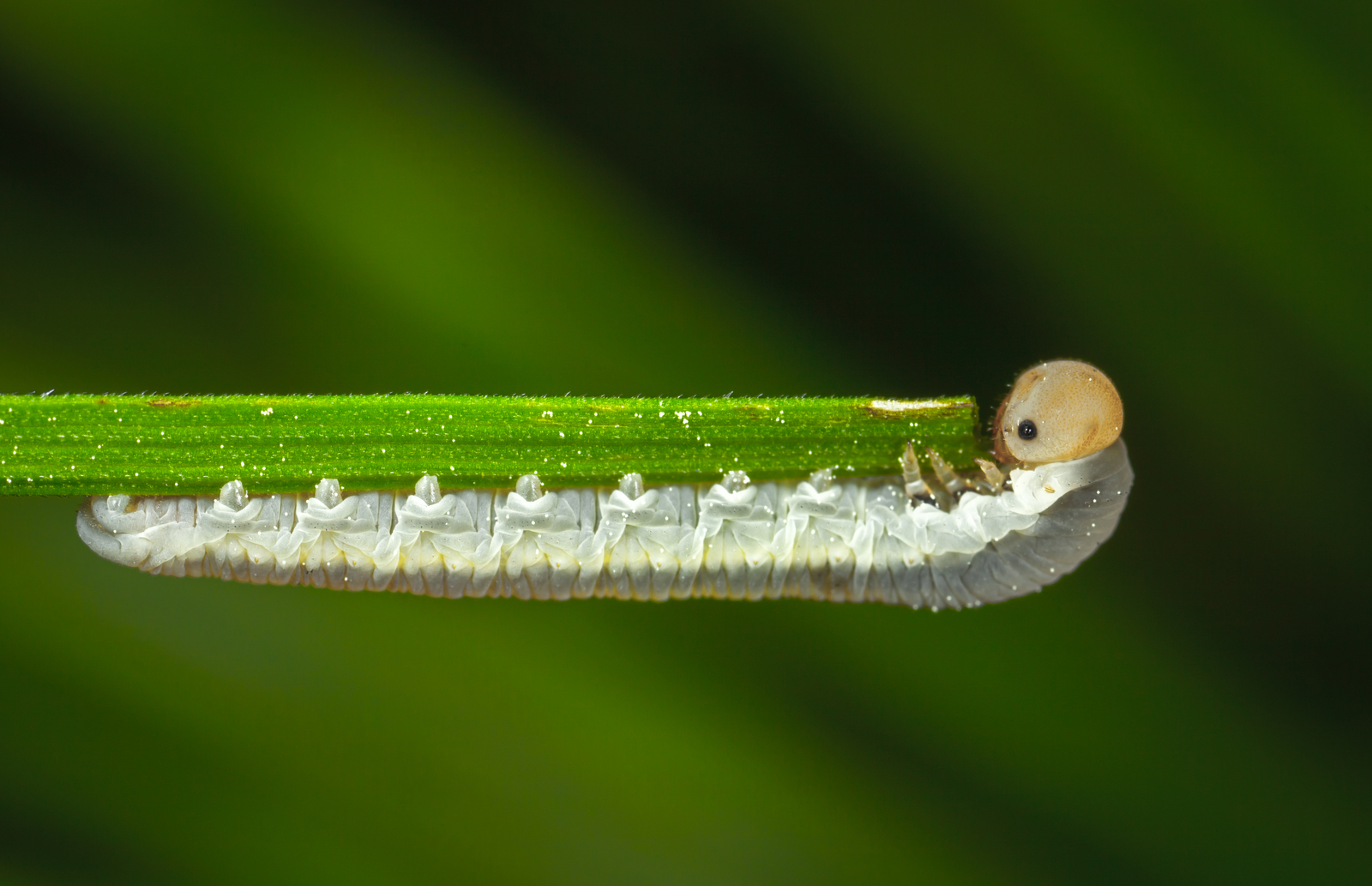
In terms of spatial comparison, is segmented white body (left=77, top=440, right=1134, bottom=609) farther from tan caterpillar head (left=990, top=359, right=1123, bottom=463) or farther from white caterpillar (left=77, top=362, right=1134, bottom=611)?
tan caterpillar head (left=990, top=359, right=1123, bottom=463)

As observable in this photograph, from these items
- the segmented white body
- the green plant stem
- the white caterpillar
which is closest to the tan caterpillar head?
the white caterpillar

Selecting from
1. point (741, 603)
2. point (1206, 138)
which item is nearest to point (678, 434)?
point (741, 603)

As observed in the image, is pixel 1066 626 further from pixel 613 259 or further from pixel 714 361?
pixel 613 259

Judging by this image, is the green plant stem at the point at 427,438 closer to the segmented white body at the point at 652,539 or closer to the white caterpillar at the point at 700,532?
the white caterpillar at the point at 700,532

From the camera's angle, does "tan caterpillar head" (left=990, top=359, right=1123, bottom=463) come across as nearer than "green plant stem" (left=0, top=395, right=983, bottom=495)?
No

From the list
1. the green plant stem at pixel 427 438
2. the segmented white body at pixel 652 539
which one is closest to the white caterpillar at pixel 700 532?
the segmented white body at pixel 652 539
